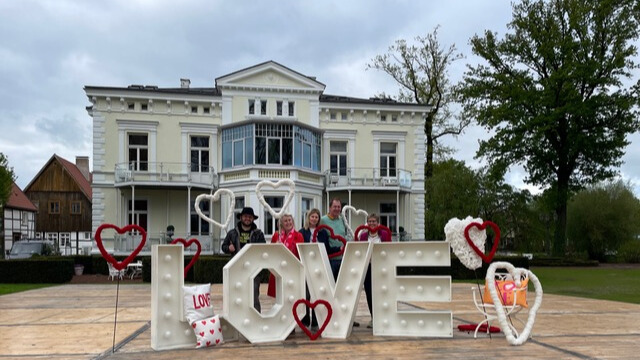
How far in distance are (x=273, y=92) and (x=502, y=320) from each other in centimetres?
2180

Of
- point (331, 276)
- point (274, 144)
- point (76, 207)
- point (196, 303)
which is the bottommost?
point (196, 303)

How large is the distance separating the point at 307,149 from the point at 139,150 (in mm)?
8225

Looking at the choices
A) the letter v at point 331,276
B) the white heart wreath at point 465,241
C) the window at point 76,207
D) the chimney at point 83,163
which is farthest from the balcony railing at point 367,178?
the chimney at point 83,163

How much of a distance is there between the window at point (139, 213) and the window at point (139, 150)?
67.0 inches

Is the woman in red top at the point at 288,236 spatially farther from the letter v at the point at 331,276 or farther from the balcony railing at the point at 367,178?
the balcony railing at the point at 367,178

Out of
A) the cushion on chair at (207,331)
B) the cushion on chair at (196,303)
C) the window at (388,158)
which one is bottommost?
the cushion on chair at (207,331)

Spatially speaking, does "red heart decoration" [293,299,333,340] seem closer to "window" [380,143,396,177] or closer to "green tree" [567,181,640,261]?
"window" [380,143,396,177]

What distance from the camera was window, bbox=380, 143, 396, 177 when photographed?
2891cm

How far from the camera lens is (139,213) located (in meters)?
26.5

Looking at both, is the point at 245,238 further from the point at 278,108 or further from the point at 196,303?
the point at 278,108

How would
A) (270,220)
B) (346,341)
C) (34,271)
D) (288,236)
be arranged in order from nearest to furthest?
(346,341), (288,236), (34,271), (270,220)

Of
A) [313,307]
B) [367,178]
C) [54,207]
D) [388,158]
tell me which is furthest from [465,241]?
[54,207]

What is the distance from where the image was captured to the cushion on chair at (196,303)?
6762 millimetres

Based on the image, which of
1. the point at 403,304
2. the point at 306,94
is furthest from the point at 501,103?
the point at 403,304
